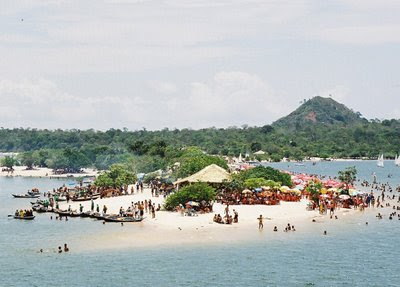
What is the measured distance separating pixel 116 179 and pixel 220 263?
1713 inches

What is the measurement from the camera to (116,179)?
274 feet

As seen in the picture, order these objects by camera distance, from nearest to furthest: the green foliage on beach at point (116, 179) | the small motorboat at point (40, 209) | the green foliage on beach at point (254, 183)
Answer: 1. the small motorboat at point (40, 209)
2. the green foliage on beach at point (254, 183)
3. the green foliage on beach at point (116, 179)

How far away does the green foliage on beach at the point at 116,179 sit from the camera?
82.9 metres

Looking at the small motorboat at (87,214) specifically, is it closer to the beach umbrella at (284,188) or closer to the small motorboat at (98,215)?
the small motorboat at (98,215)

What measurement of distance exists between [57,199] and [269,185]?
22.0 m

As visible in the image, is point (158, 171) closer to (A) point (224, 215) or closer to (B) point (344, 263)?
(A) point (224, 215)

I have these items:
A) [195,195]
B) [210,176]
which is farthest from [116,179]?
[195,195]

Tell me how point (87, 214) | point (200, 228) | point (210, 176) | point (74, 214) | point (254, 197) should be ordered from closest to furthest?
point (200, 228) < point (87, 214) < point (74, 214) < point (254, 197) < point (210, 176)

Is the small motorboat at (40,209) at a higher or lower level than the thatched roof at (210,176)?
lower

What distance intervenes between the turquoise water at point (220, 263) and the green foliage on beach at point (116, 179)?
29416 millimetres

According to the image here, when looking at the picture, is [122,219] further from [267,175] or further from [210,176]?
[267,175]

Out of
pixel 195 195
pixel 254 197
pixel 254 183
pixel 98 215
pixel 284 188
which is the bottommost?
pixel 98 215

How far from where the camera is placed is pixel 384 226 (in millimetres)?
56219

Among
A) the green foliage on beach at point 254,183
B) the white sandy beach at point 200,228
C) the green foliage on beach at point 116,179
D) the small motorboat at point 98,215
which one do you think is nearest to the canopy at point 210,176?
the green foliage on beach at point 254,183
